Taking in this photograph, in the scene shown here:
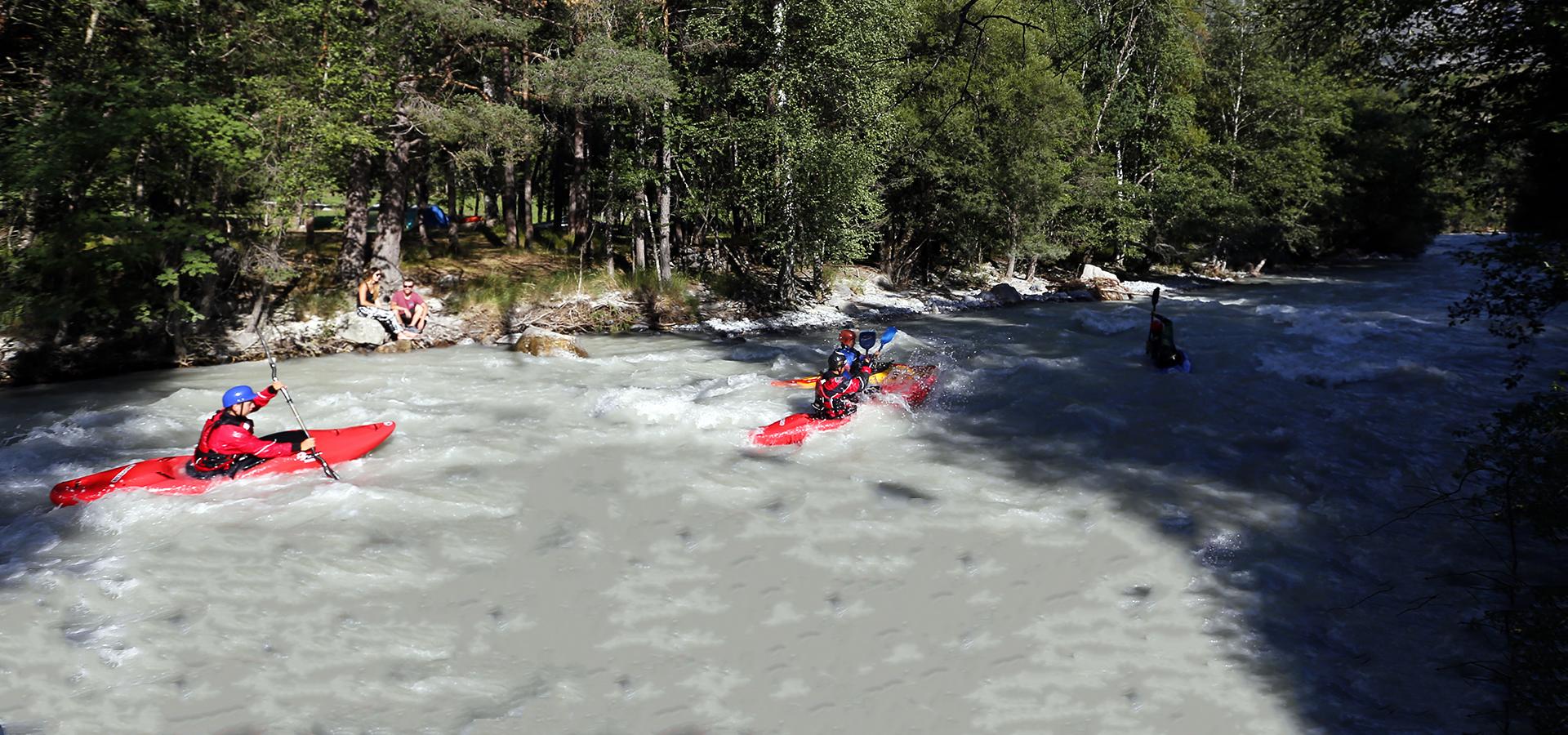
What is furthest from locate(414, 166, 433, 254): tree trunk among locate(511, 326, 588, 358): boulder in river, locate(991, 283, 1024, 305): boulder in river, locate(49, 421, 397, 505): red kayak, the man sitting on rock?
locate(991, 283, 1024, 305): boulder in river

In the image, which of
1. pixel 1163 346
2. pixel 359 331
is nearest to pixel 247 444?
pixel 359 331

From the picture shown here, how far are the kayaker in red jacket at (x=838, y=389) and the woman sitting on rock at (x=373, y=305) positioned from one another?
8561mm

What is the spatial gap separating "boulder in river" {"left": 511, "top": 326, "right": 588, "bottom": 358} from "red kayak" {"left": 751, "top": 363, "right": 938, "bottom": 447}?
5243 millimetres

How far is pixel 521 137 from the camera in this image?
1466 centimetres

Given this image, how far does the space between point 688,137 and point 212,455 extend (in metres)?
12.3

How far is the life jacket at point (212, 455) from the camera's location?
741 cm

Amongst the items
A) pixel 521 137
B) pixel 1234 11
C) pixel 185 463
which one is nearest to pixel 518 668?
pixel 185 463

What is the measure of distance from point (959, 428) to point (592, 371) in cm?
582

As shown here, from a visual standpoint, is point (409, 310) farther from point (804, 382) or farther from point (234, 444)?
point (804, 382)

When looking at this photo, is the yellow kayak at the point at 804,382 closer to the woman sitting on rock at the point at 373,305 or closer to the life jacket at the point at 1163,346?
the life jacket at the point at 1163,346

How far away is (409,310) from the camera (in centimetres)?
1442

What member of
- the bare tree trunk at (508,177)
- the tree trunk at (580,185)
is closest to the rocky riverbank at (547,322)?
the tree trunk at (580,185)

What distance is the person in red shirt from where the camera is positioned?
24.3ft

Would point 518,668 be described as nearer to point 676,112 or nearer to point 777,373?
point 777,373
